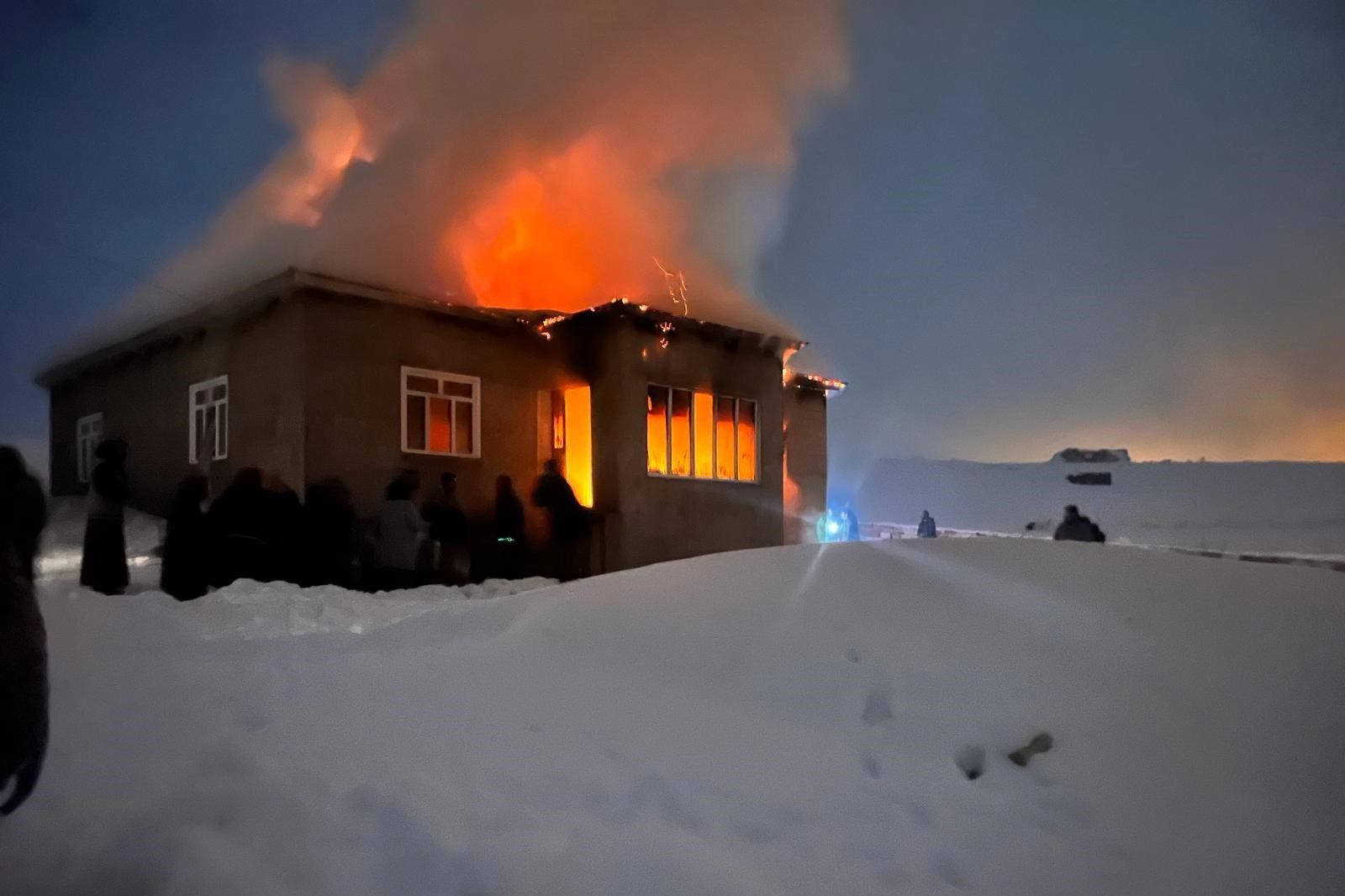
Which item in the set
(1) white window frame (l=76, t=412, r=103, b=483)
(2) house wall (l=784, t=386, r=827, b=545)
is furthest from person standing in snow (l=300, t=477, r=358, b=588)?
(2) house wall (l=784, t=386, r=827, b=545)

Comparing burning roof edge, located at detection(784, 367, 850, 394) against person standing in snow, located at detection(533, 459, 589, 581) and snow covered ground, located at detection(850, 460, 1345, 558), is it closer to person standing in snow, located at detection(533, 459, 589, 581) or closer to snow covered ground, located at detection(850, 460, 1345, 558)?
person standing in snow, located at detection(533, 459, 589, 581)

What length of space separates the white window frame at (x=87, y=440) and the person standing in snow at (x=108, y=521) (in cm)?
601

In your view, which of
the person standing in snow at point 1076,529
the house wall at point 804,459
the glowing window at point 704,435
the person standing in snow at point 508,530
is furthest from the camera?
the house wall at point 804,459

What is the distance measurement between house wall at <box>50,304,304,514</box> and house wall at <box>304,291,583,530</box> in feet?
1.08

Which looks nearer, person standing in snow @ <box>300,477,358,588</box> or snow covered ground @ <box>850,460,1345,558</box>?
person standing in snow @ <box>300,477,358,588</box>

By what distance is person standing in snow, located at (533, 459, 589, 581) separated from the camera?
12.4 meters

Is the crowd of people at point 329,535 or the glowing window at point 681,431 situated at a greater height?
the glowing window at point 681,431

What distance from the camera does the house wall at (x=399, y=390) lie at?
10.8 m

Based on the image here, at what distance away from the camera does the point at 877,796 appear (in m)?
3.51

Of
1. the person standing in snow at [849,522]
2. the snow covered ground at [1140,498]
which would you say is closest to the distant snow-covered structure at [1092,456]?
the snow covered ground at [1140,498]

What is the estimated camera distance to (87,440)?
1426 centimetres

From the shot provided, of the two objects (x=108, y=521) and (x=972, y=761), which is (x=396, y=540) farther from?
(x=972, y=761)

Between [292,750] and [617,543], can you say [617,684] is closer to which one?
[292,750]

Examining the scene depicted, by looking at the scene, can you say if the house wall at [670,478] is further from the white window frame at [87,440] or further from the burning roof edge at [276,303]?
the white window frame at [87,440]
